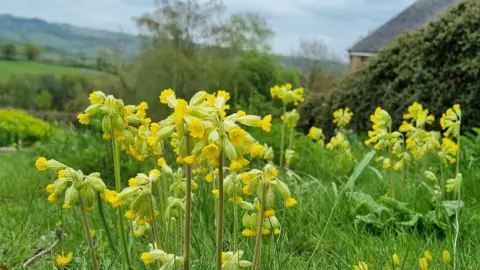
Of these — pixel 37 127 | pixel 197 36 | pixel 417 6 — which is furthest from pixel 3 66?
pixel 37 127

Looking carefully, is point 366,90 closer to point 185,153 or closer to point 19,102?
point 185,153

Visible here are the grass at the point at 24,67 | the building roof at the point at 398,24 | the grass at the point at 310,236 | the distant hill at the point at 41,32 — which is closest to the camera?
the grass at the point at 310,236

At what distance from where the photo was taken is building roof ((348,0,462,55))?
87.6 feet

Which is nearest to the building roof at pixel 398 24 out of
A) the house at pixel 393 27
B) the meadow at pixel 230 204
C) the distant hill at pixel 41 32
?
the house at pixel 393 27

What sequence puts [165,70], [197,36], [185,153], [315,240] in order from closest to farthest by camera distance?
[185,153] → [315,240] → [165,70] → [197,36]

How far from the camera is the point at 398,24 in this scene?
1088 inches

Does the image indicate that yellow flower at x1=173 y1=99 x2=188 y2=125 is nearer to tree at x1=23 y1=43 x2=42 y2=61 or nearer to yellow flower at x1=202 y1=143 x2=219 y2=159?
yellow flower at x1=202 y1=143 x2=219 y2=159

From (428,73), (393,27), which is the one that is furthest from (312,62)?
(428,73)

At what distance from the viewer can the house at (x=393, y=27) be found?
26.7 m

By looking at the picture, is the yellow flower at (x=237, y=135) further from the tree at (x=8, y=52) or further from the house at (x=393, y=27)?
the tree at (x=8, y=52)

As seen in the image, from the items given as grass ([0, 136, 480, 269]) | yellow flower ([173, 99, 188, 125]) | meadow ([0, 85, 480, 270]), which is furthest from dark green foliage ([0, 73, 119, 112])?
yellow flower ([173, 99, 188, 125])

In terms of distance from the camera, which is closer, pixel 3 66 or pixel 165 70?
pixel 165 70

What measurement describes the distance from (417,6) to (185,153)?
27.8 meters

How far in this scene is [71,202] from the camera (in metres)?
1.53
